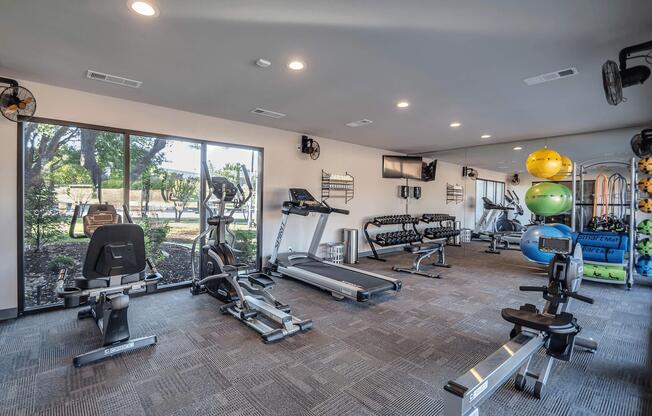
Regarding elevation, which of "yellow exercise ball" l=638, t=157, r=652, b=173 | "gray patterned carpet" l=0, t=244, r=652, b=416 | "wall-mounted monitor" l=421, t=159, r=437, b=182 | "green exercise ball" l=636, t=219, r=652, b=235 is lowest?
"gray patterned carpet" l=0, t=244, r=652, b=416

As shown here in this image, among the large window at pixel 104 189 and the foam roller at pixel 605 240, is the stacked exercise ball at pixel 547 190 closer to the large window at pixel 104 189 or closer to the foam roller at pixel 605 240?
the foam roller at pixel 605 240

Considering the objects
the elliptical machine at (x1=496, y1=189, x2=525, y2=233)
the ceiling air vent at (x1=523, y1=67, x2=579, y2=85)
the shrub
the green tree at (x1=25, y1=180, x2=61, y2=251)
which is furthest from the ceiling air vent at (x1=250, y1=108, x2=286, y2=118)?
the elliptical machine at (x1=496, y1=189, x2=525, y2=233)

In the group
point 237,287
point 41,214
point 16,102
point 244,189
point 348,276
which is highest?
point 16,102

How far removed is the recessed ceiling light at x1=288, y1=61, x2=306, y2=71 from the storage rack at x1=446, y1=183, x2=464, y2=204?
788cm

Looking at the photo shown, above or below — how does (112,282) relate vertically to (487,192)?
below

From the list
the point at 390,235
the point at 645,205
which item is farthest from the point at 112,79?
the point at 645,205

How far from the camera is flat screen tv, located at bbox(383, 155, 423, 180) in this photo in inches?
320

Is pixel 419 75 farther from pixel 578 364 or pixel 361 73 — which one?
pixel 578 364

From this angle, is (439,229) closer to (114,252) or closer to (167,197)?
(167,197)

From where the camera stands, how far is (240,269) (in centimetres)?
376

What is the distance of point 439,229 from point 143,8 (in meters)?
8.11

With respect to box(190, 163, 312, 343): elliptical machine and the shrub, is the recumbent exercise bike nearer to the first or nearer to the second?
box(190, 163, 312, 343): elliptical machine

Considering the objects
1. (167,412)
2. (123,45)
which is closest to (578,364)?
(167,412)

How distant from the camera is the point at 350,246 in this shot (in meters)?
6.85
